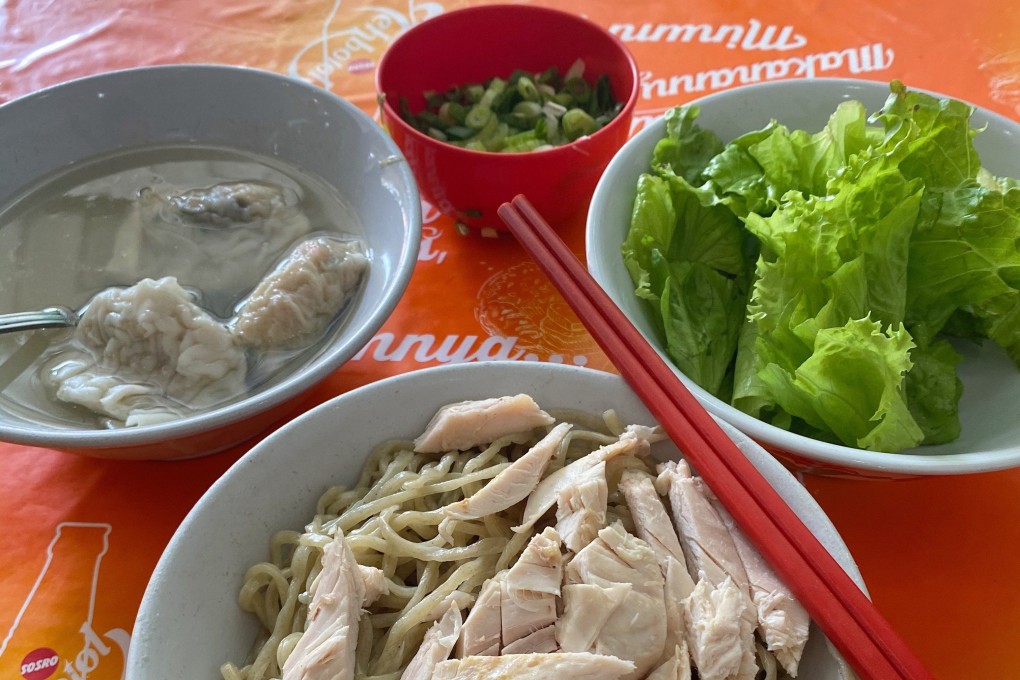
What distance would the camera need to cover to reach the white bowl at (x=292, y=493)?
0.94 metres

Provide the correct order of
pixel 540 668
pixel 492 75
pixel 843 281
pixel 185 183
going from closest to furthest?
pixel 540 668, pixel 843 281, pixel 185 183, pixel 492 75

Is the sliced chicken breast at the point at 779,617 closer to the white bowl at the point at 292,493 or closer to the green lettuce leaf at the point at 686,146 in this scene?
the white bowl at the point at 292,493

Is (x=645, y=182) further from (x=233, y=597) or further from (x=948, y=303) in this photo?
(x=233, y=597)

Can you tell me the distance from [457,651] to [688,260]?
3.03 feet

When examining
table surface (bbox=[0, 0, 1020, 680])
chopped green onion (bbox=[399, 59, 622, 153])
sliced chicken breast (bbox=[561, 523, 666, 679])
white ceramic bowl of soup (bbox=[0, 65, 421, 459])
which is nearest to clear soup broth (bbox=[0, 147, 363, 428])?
white ceramic bowl of soup (bbox=[0, 65, 421, 459])

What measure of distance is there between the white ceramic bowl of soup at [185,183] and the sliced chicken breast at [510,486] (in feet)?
1.23

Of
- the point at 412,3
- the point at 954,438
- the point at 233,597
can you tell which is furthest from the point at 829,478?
the point at 412,3

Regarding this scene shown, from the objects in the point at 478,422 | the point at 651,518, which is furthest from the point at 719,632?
the point at 478,422

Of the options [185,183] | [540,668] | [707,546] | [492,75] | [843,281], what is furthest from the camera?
[492,75]

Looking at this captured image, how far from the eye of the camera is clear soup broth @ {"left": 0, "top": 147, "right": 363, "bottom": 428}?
4.91 feet

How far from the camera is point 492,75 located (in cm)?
195

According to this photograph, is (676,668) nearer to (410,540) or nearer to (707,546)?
(707,546)

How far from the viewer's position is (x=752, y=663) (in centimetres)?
93

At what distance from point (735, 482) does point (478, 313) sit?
766 millimetres
